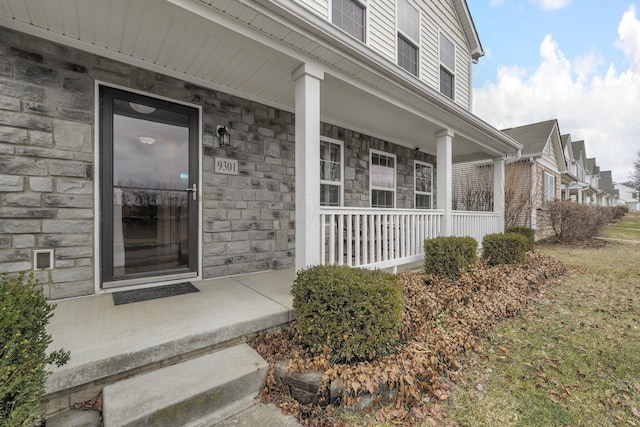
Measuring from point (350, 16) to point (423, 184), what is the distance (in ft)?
14.6

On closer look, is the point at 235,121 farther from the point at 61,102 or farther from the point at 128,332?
Answer: the point at 128,332

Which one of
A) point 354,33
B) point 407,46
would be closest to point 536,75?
point 407,46

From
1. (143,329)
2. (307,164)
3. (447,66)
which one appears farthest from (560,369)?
(447,66)

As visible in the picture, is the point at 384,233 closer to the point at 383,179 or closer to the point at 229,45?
the point at 383,179

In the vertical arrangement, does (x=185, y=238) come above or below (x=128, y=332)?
above

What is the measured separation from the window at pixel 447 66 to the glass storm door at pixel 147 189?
6524 mm

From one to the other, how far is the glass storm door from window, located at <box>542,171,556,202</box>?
520 inches

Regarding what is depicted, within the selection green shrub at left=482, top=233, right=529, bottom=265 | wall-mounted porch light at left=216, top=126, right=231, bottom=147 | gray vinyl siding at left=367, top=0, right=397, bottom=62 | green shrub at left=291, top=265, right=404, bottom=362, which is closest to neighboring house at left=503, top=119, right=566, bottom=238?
green shrub at left=482, top=233, right=529, bottom=265

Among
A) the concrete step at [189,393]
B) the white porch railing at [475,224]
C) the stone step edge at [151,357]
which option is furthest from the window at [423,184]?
the concrete step at [189,393]

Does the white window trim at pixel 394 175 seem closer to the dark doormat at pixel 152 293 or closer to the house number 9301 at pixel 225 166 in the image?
the house number 9301 at pixel 225 166

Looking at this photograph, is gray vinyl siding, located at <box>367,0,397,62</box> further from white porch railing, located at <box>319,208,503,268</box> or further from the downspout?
the downspout

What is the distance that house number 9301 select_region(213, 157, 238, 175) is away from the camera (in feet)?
12.7

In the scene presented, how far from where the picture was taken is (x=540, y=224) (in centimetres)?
1062

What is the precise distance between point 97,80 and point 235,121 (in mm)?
1564
